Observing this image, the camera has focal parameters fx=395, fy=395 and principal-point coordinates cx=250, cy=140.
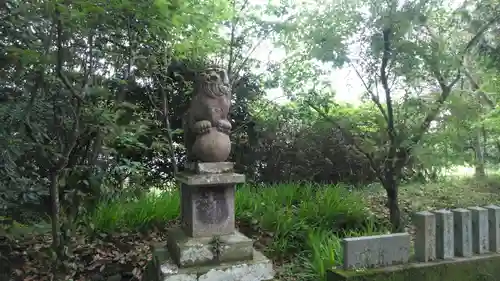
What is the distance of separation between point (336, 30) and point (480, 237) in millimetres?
2604

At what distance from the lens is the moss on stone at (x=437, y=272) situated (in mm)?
2947

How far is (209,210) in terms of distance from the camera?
10.1ft

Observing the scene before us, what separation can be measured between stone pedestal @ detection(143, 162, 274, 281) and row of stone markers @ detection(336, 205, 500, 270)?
735 mm

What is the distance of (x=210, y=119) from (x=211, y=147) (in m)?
0.23

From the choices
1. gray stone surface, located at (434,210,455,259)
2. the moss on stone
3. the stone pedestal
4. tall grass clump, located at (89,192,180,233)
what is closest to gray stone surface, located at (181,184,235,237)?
the stone pedestal

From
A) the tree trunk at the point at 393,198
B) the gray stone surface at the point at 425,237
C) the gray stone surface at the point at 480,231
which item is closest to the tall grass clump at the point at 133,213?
the tree trunk at the point at 393,198

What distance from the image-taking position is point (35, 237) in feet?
13.8

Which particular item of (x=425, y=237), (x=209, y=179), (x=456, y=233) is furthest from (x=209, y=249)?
(x=456, y=233)

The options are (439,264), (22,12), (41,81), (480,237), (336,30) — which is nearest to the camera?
(22,12)

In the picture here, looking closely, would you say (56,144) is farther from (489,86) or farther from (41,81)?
(489,86)

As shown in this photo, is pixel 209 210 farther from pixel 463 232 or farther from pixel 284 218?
pixel 463 232

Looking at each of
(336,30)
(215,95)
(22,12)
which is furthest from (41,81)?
(336,30)

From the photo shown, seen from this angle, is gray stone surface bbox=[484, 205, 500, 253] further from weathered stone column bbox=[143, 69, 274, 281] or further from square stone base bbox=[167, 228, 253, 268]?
square stone base bbox=[167, 228, 253, 268]

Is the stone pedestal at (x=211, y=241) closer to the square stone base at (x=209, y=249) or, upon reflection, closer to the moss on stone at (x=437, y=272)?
the square stone base at (x=209, y=249)
